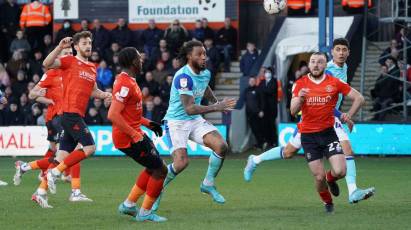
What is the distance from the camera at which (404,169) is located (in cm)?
2159

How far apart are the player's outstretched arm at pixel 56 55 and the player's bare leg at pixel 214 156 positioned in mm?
2268

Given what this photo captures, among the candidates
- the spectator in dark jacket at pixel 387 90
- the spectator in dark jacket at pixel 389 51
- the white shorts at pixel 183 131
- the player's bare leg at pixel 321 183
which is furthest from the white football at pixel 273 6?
the player's bare leg at pixel 321 183

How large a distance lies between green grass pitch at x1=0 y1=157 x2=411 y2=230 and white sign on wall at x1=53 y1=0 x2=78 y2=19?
12324 mm

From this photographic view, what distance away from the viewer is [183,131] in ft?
47.0

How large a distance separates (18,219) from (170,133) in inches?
100

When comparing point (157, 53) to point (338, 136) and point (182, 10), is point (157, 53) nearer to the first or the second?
point (182, 10)

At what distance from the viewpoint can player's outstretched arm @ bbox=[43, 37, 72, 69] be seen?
13367 millimetres

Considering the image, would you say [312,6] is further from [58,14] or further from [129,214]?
[129,214]

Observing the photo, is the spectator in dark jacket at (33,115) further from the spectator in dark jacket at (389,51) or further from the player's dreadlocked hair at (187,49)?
the player's dreadlocked hair at (187,49)

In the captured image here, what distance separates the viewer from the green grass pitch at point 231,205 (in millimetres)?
12281

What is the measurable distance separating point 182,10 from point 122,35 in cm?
234

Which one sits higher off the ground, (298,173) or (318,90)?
(318,90)

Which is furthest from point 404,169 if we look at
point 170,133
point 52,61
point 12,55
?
point 12,55

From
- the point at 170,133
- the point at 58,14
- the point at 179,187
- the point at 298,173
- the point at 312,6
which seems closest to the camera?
the point at 170,133
